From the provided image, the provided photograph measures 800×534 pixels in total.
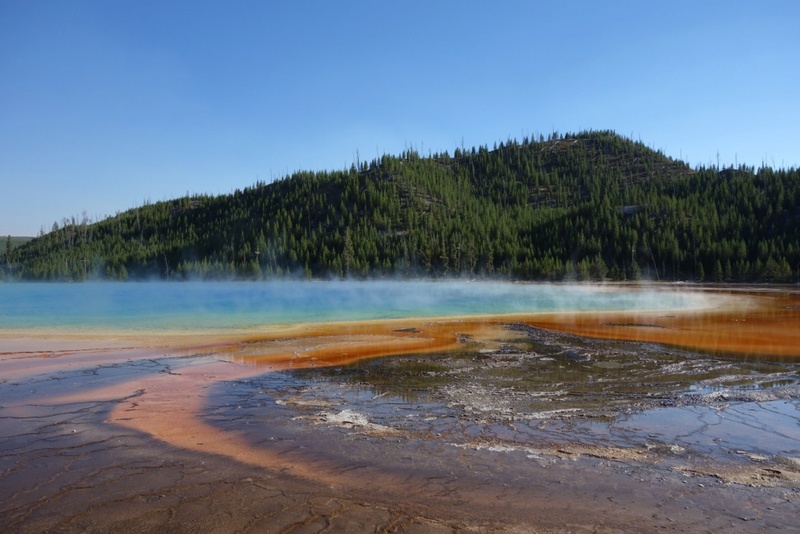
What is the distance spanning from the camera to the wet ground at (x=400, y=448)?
5.99m

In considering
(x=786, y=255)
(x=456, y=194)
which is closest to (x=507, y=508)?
(x=786, y=255)

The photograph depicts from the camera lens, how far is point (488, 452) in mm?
8273

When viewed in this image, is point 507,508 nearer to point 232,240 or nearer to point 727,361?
point 727,361

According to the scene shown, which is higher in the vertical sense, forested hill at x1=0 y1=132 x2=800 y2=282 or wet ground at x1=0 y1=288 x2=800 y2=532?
forested hill at x1=0 y1=132 x2=800 y2=282

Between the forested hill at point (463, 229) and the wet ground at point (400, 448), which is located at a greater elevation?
the forested hill at point (463, 229)

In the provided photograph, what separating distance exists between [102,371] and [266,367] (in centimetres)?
484

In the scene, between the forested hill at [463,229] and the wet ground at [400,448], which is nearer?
the wet ground at [400,448]

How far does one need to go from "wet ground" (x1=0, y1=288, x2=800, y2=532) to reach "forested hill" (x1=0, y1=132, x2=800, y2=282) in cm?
8324

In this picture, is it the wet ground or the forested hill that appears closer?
the wet ground

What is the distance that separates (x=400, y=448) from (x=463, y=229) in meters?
124

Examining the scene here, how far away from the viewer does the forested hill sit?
97812 mm

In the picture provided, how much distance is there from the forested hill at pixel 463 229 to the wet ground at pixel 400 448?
83.2 meters

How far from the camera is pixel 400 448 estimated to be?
8484 millimetres

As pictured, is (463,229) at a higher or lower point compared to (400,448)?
higher
